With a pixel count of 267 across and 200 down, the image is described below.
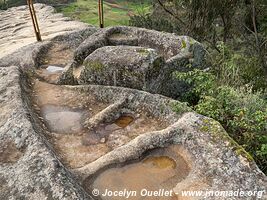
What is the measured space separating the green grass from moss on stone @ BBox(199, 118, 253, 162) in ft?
124

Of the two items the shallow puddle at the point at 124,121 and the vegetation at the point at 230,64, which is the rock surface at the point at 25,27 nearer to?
the vegetation at the point at 230,64

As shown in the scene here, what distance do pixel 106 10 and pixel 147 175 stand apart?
5017 centimetres

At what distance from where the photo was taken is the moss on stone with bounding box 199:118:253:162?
6641 millimetres

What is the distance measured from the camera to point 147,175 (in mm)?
6660

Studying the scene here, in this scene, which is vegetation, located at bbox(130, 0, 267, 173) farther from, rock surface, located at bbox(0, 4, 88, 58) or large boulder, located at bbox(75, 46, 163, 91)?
rock surface, located at bbox(0, 4, 88, 58)

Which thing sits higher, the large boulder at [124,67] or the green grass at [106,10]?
the large boulder at [124,67]

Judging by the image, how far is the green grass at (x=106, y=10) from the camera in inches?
1809

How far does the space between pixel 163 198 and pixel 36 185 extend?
7.64 feet

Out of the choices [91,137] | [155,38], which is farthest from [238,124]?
[155,38]

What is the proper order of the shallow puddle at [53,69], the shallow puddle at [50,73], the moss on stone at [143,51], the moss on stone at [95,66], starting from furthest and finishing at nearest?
the shallow puddle at [53,69]
the shallow puddle at [50,73]
the moss on stone at [95,66]
the moss on stone at [143,51]

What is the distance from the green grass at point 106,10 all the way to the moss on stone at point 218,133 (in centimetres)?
3787

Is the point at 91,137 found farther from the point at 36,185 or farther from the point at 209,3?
the point at 209,3

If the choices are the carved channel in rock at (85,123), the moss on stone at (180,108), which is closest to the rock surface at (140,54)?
the carved channel in rock at (85,123)

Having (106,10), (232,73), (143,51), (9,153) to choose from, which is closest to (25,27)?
(143,51)
